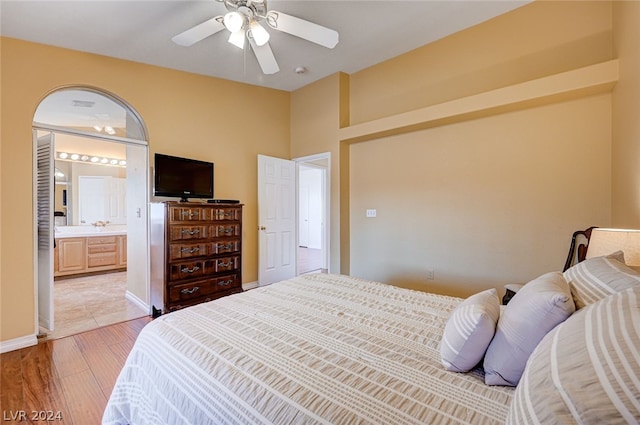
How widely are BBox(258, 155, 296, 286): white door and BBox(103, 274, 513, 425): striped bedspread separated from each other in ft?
8.37

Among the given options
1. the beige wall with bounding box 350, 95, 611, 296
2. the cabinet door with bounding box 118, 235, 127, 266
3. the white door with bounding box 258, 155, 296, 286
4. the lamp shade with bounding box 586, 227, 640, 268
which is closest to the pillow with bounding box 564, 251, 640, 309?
the lamp shade with bounding box 586, 227, 640, 268

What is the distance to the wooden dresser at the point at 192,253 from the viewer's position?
9.94 ft

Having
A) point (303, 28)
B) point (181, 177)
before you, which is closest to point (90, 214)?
point (181, 177)

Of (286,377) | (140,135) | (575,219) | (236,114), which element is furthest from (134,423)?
(236,114)

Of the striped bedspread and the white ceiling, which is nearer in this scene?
the striped bedspread

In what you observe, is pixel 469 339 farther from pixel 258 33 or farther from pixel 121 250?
pixel 121 250

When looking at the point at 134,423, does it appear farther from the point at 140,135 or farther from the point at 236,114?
the point at 236,114

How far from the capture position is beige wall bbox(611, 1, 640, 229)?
183cm

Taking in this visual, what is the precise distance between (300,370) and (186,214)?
2543mm

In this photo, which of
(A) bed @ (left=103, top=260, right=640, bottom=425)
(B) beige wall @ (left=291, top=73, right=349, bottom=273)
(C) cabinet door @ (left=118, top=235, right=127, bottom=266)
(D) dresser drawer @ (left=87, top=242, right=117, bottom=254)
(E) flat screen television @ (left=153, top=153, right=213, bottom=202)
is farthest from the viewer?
(C) cabinet door @ (left=118, top=235, right=127, bottom=266)

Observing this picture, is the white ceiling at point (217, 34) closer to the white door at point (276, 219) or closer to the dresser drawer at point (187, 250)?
the white door at point (276, 219)

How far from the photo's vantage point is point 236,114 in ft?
13.8

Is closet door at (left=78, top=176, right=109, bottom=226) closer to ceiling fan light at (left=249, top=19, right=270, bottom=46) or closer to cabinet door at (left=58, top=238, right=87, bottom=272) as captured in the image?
cabinet door at (left=58, top=238, right=87, bottom=272)

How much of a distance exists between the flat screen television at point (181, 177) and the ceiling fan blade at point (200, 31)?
4.41 feet
